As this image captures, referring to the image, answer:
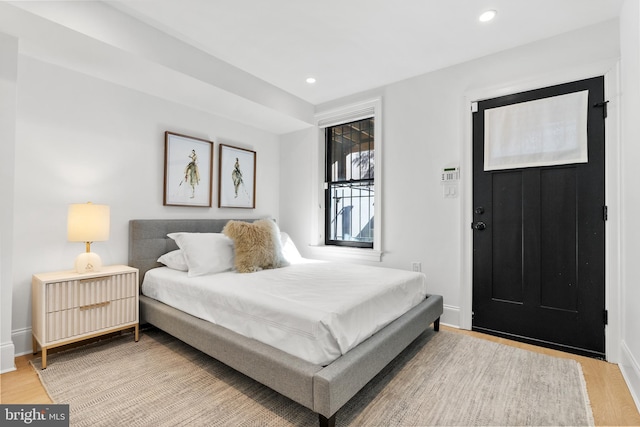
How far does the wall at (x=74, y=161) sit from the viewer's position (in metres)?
2.35

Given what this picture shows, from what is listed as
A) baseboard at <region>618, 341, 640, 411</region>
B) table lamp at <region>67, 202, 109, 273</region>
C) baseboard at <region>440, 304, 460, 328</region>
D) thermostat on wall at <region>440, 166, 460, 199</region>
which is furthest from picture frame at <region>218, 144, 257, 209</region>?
baseboard at <region>618, 341, 640, 411</region>

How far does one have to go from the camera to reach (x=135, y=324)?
261 cm

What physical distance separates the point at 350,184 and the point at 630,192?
260 centimetres

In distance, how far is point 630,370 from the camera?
1957 mm

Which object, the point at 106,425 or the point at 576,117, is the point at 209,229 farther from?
the point at 576,117

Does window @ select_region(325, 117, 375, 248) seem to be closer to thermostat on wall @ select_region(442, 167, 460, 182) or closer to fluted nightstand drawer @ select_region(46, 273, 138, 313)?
thermostat on wall @ select_region(442, 167, 460, 182)

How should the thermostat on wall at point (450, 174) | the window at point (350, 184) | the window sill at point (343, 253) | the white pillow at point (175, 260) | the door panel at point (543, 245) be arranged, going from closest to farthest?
1. the door panel at point (543, 245)
2. the white pillow at point (175, 260)
3. the thermostat on wall at point (450, 174)
4. the window sill at point (343, 253)
5. the window at point (350, 184)

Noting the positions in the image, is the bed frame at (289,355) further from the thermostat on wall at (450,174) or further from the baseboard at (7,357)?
the thermostat on wall at (450,174)

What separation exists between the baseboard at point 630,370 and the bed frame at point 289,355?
1.22m

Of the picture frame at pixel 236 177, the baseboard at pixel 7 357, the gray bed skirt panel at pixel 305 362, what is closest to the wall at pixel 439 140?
the gray bed skirt panel at pixel 305 362

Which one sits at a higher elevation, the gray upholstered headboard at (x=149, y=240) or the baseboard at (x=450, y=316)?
the gray upholstered headboard at (x=149, y=240)

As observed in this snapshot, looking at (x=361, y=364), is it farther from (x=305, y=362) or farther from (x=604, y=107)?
(x=604, y=107)

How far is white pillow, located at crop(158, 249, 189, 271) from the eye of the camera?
286 centimetres

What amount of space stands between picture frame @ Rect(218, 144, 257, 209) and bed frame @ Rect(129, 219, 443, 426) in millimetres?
996
